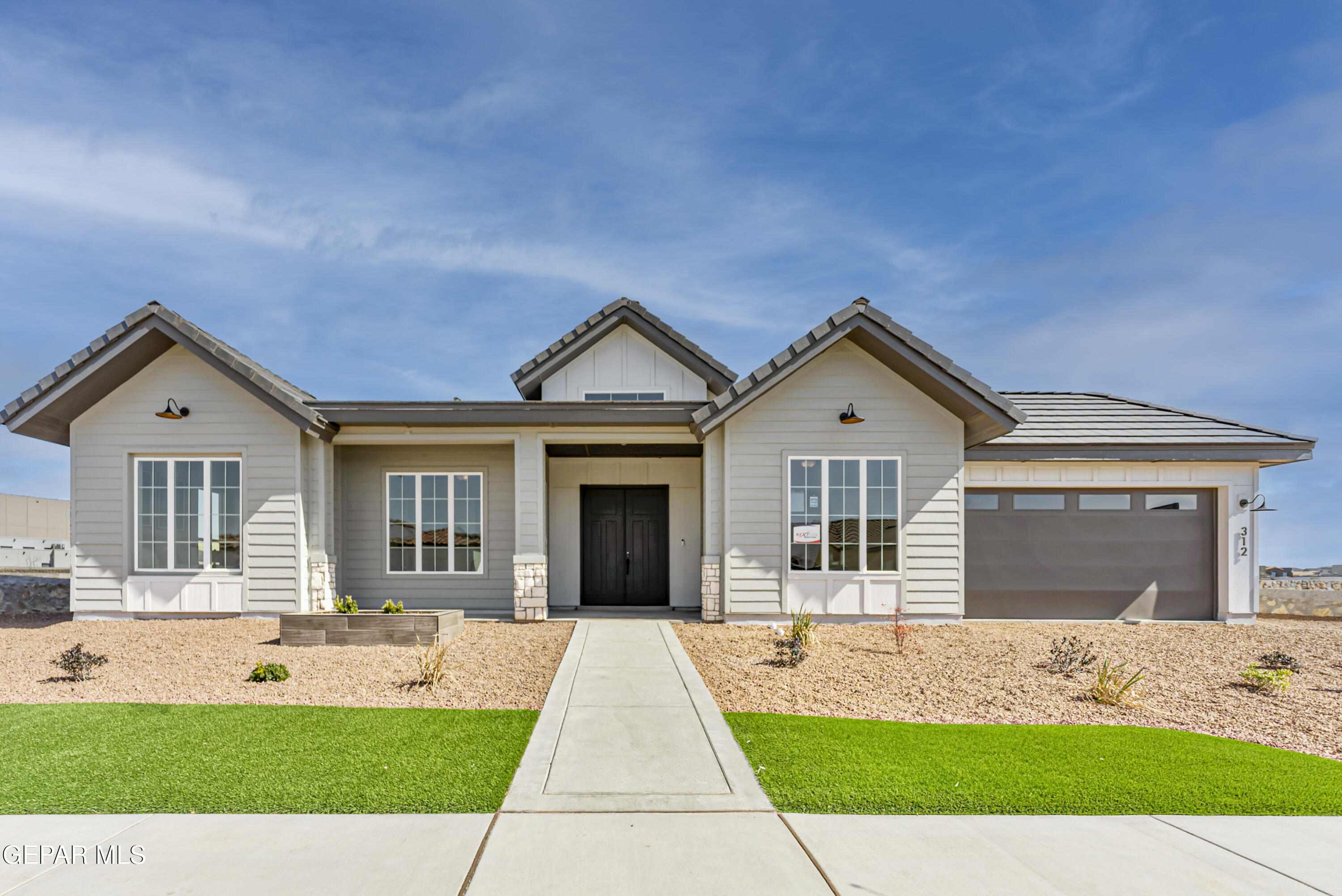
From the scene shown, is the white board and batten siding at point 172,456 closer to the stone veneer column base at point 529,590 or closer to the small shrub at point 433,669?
the stone veneer column base at point 529,590

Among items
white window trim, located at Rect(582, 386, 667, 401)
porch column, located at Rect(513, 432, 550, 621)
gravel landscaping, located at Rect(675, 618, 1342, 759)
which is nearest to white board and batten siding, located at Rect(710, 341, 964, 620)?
gravel landscaping, located at Rect(675, 618, 1342, 759)

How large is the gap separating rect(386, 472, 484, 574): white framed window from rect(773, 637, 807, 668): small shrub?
6.15m

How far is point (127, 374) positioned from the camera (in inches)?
441

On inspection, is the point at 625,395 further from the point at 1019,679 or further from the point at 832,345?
the point at 1019,679

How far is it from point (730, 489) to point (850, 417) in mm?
2139

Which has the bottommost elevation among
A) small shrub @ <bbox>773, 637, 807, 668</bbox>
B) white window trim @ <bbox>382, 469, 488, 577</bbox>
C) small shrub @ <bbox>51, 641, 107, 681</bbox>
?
small shrub @ <bbox>773, 637, 807, 668</bbox>

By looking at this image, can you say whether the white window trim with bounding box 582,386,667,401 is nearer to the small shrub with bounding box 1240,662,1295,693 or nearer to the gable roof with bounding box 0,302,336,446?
the gable roof with bounding box 0,302,336,446


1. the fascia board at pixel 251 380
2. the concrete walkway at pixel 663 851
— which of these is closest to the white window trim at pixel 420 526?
the fascia board at pixel 251 380

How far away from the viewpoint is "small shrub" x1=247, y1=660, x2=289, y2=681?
7.47m

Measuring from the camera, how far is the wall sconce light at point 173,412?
11062mm

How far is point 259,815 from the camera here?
4.19 m

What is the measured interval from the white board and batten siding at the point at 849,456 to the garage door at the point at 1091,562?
1341mm

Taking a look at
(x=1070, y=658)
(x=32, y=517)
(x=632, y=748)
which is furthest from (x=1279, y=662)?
(x=32, y=517)

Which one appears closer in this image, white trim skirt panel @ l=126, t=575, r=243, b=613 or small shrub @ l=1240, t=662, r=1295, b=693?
small shrub @ l=1240, t=662, r=1295, b=693
